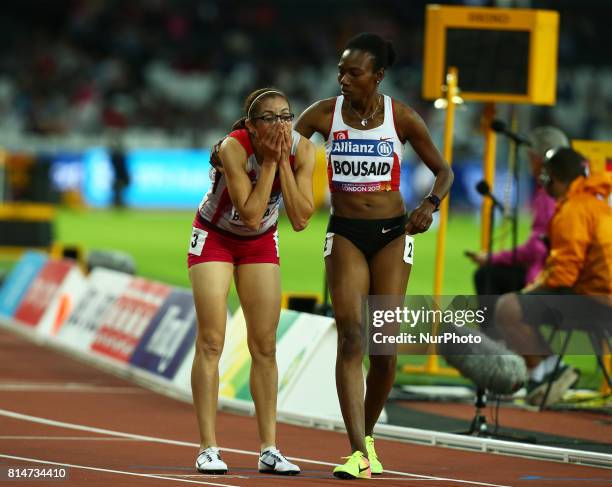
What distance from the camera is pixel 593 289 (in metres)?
10.8

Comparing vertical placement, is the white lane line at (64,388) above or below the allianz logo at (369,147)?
below

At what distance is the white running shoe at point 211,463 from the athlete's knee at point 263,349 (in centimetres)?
58

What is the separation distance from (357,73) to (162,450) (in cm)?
271

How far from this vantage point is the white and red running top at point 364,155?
27.6ft

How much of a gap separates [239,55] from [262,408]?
40.0 m

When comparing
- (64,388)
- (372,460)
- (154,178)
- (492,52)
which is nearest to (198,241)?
(372,460)

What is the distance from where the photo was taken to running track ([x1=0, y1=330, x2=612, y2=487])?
8164 millimetres

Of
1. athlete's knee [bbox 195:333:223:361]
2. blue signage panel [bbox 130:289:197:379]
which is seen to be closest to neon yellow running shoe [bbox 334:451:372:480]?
athlete's knee [bbox 195:333:223:361]

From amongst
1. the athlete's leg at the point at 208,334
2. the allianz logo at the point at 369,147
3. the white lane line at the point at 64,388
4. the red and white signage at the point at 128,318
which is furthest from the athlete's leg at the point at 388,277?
the red and white signage at the point at 128,318

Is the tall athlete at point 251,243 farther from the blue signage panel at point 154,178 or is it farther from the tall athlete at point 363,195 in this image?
the blue signage panel at point 154,178

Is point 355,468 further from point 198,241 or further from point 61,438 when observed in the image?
point 61,438

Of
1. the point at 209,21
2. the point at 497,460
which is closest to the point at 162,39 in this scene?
the point at 209,21

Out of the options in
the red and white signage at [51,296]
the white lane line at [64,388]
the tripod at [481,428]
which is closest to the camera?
the tripod at [481,428]

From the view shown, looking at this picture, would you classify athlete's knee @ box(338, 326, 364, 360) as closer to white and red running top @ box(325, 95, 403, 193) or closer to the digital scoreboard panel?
white and red running top @ box(325, 95, 403, 193)
